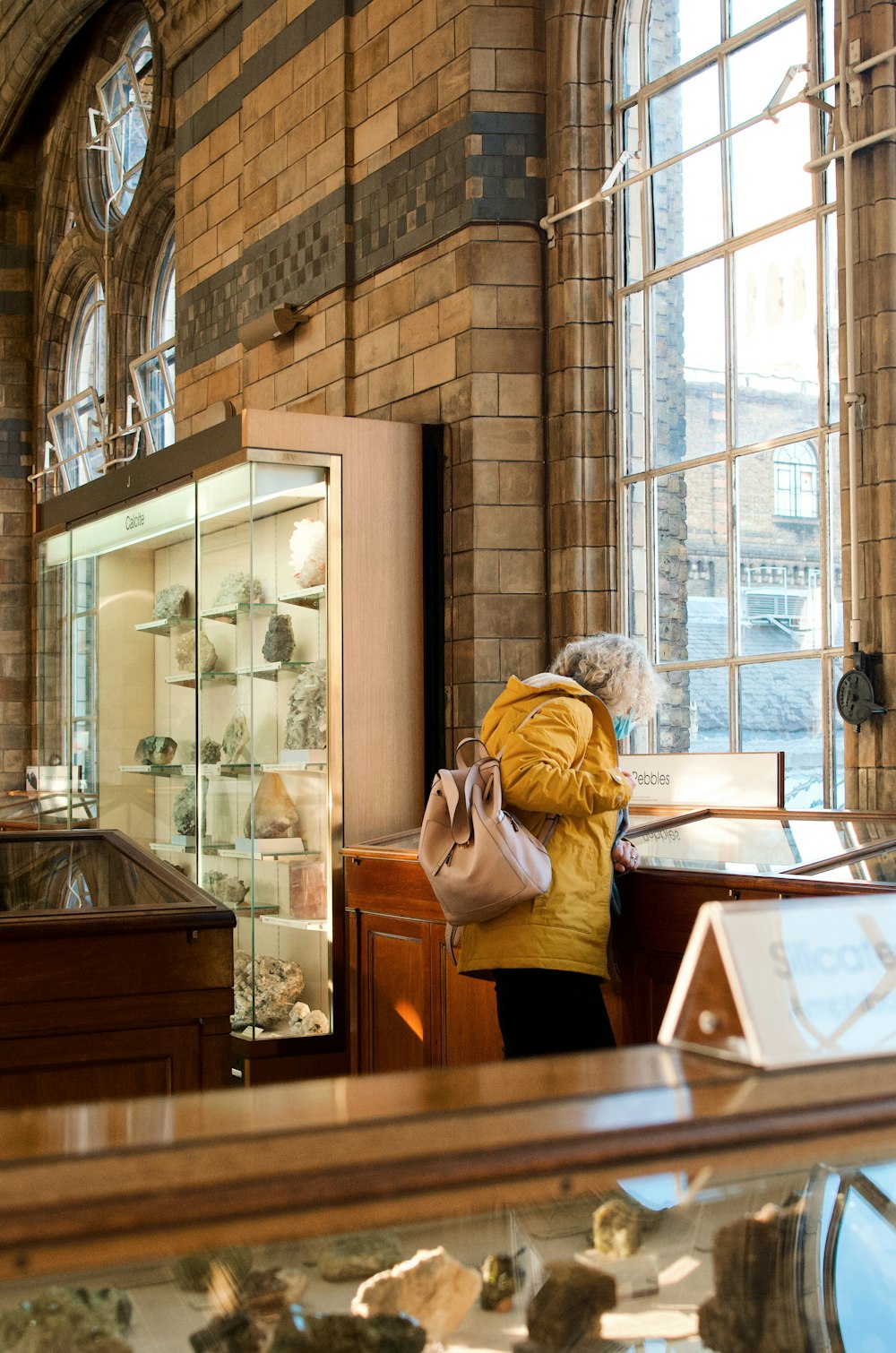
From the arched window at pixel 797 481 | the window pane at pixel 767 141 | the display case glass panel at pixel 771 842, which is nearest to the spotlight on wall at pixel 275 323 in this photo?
the window pane at pixel 767 141

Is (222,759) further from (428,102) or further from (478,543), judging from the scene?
(428,102)

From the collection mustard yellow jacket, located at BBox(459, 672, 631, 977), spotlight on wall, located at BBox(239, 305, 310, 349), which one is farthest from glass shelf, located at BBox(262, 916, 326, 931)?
spotlight on wall, located at BBox(239, 305, 310, 349)

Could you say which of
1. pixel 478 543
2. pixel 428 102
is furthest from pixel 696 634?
pixel 428 102

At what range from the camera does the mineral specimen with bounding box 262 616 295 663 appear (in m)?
6.14

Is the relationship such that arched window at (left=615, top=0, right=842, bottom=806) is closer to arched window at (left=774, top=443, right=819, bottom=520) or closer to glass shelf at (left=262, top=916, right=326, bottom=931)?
arched window at (left=774, top=443, right=819, bottom=520)

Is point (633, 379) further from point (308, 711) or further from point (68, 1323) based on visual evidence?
point (68, 1323)

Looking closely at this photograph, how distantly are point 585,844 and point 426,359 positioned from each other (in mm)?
3430

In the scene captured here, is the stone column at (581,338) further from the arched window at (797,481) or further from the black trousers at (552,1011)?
the black trousers at (552,1011)

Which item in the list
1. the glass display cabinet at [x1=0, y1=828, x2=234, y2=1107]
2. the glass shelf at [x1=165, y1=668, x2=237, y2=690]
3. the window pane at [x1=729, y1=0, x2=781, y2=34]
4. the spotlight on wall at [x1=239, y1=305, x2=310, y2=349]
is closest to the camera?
the glass display cabinet at [x1=0, y1=828, x2=234, y2=1107]

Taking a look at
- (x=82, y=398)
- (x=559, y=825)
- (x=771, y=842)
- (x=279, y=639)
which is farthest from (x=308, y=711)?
(x=82, y=398)

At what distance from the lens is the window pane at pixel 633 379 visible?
6.16 m

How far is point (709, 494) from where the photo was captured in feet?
19.0

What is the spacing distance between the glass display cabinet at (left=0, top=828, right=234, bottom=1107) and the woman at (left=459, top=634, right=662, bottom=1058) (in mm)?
880

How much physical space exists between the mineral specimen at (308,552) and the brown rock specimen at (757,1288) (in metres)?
5.18
